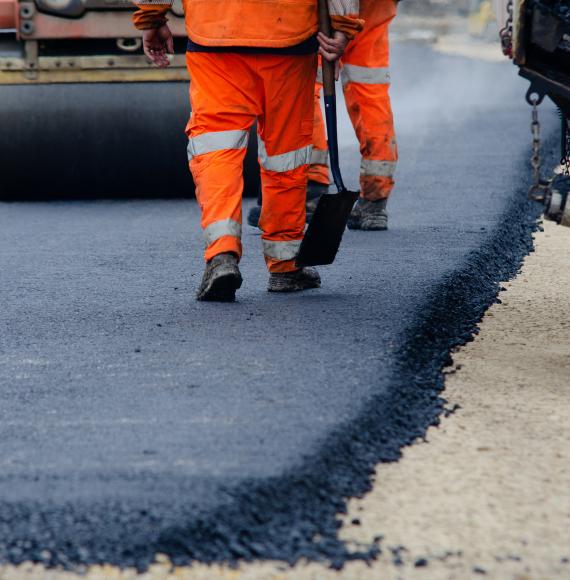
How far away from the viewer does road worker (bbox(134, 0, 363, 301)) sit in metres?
4.04

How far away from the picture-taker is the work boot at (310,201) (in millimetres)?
5664

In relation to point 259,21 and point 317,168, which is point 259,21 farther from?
point 317,168

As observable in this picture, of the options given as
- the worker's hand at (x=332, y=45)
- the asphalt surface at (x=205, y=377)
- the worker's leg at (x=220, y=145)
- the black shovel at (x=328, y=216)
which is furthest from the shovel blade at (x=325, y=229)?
the worker's hand at (x=332, y=45)

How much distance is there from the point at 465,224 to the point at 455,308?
155 centimetres

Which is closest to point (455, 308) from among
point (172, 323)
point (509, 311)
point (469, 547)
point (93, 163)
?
point (509, 311)

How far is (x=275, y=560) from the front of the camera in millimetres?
2248

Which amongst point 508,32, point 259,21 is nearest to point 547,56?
point 508,32

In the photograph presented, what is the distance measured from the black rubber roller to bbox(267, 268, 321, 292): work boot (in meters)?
2.18

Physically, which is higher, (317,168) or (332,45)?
(332,45)

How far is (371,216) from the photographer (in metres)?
5.64

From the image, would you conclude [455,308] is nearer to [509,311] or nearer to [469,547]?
[509,311]

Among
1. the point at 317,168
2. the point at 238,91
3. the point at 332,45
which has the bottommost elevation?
the point at 317,168

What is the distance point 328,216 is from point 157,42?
835 millimetres

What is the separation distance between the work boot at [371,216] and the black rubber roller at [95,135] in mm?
986
